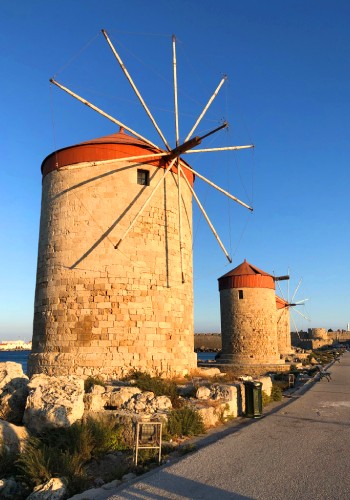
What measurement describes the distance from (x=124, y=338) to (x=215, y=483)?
25.5 ft

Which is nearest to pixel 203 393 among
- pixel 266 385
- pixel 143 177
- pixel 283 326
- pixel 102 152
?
pixel 266 385

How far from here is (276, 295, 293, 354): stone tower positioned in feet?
140

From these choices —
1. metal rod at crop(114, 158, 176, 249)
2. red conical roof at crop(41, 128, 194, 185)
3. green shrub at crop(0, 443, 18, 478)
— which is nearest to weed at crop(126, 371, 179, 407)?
green shrub at crop(0, 443, 18, 478)

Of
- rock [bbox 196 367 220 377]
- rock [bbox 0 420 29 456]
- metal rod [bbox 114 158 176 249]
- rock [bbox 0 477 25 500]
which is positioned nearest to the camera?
rock [bbox 0 477 25 500]

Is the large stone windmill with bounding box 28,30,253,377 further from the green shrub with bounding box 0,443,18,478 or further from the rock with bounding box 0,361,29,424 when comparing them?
the green shrub with bounding box 0,443,18,478

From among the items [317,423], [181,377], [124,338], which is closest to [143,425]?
[317,423]

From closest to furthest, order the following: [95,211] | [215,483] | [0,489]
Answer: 1. [215,483]
2. [0,489]
3. [95,211]

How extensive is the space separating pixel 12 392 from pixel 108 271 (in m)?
5.05

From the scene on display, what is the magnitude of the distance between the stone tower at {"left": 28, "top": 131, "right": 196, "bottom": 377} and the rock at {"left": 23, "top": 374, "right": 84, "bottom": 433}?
12.9 feet

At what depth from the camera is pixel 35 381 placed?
7.90 m

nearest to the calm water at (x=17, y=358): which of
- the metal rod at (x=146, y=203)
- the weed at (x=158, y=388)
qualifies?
the metal rod at (x=146, y=203)

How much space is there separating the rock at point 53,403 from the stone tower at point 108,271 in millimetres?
3930

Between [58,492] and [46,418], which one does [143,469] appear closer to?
[58,492]

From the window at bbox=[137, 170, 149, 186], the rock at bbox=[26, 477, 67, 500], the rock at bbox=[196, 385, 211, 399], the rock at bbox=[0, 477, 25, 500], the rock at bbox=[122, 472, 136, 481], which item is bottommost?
the rock at bbox=[0, 477, 25, 500]
